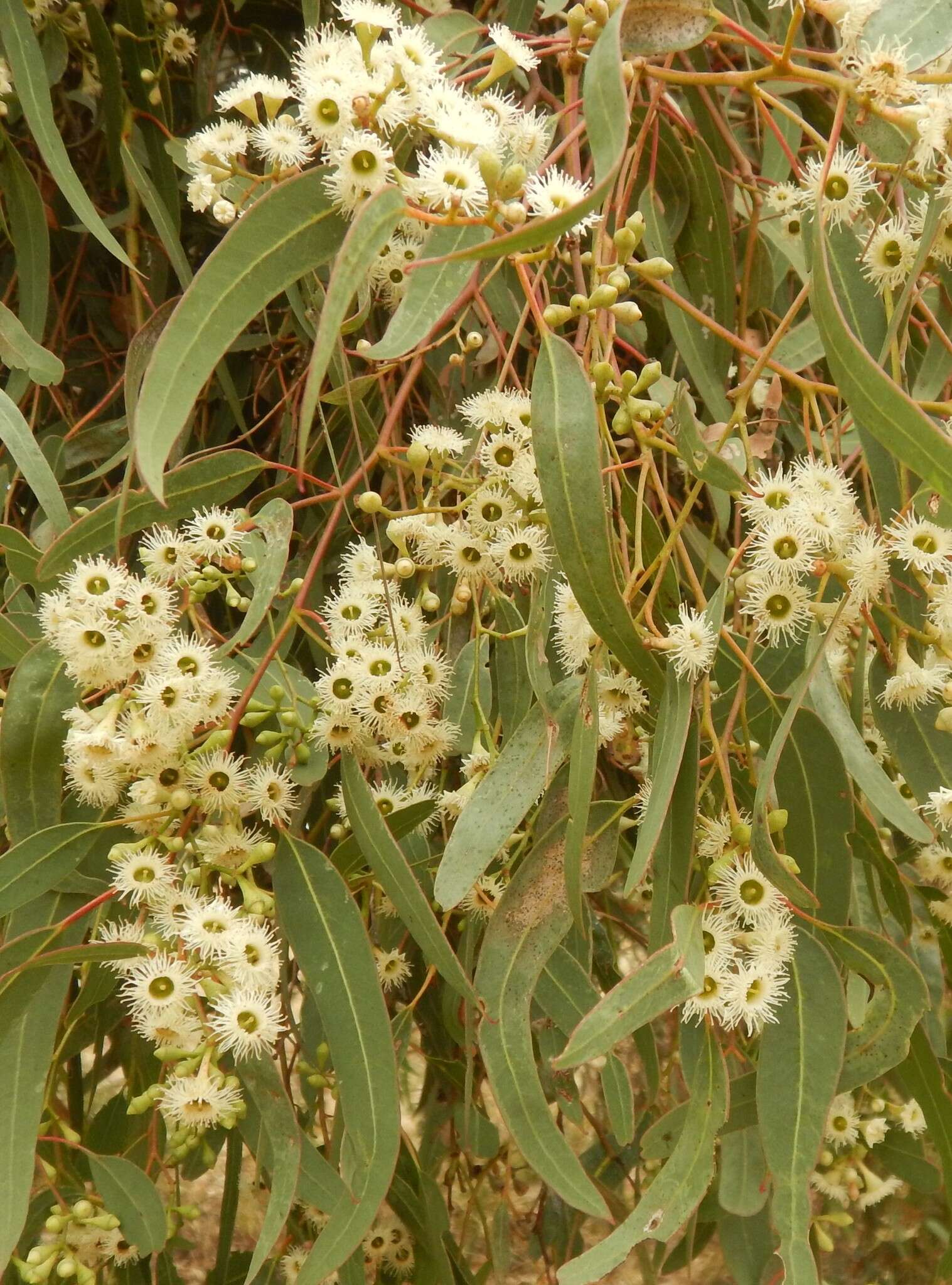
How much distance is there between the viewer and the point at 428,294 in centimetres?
88

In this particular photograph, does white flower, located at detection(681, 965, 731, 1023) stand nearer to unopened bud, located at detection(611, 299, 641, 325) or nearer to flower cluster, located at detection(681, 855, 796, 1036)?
flower cluster, located at detection(681, 855, 796, 1036)

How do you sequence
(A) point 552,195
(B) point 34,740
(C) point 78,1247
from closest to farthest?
(A) point 552,195, (B) point 34,740, (C) point 78,1247

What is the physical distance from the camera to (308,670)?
163 centimetres

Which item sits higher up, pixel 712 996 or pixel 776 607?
pixel 776 607

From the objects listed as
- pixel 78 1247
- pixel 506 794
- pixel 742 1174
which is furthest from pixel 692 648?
pixel 78 1247

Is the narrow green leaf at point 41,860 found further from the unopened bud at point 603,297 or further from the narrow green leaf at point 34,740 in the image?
the unopened bud at point 603,297

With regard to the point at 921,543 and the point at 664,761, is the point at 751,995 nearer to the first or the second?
the point at 664,761

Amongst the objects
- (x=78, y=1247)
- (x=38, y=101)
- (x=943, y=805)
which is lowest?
(x=78, y=1247)

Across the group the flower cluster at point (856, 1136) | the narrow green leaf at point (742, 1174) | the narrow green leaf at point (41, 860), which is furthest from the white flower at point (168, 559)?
the flower cluster at point (856, 1136)

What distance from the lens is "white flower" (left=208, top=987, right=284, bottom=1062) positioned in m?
0.93

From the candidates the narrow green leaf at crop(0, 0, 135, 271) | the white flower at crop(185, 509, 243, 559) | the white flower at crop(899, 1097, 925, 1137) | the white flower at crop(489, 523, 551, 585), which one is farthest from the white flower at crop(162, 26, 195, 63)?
the white flower at crop(899, 1097, 925, 1137)

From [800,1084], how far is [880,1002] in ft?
0.35

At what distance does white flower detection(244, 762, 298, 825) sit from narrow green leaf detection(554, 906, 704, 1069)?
345 millimetres

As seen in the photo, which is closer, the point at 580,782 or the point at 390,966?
the point at 580,782
